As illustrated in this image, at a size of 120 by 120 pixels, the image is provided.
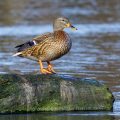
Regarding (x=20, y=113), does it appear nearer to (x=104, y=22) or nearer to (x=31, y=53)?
(x=31, y=53)

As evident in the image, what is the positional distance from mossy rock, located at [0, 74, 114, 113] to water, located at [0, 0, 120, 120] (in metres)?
0.23

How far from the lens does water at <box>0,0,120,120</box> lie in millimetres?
14109

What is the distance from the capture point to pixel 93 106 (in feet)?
38.4

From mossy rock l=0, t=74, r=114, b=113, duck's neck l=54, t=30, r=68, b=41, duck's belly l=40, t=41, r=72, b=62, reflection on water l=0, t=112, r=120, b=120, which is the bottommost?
reflection on water l=0, t=112, r=120, b=120

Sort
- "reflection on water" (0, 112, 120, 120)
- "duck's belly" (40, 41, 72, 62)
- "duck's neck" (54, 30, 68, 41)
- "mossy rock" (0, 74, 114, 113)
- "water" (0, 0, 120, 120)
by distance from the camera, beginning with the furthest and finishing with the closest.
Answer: "water" (0, 0, 120, 120) → "duck's neck" (54, 30, 68, 41) → "duck's belly" (40, 41, 72, 62) → "mossy rock" (0, 74, 114, 113) → "reflection on water" (0, 112, 120, 120)

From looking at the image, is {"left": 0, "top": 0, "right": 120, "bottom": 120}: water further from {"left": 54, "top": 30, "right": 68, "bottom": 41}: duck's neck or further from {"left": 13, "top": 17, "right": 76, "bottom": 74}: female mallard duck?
{"left": 54, "top": 30, "right": 68, "bottom": 41}: duck's neck

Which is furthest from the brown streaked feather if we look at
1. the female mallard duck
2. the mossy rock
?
the mossy rock

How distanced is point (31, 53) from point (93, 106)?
5.01 ft

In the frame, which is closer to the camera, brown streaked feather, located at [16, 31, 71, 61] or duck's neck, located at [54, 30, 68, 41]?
brown streaked feather, located at [16, 31, 71, 61]

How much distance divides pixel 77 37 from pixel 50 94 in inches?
Result: 459

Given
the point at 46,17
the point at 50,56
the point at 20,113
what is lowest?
the point at 20,113

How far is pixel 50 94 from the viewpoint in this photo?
458 inches

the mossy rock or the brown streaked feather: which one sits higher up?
the brown streaked feather

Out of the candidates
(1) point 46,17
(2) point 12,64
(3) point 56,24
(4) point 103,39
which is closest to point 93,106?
(3) point 56,24
